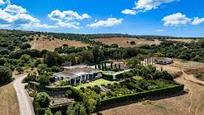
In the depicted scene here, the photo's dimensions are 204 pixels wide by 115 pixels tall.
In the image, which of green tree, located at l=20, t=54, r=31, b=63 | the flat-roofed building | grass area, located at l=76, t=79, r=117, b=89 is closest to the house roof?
the flat-roofed building

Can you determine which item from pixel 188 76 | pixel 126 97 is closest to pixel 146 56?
pixel 188 76

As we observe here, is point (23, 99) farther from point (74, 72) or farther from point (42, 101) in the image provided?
point (74, 72)

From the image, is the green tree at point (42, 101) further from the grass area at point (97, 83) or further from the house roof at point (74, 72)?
the house roof at point (74, 72)

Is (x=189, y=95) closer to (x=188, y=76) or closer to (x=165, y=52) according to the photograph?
(x=188, y=76)

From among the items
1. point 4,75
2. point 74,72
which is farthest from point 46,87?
point 4,75

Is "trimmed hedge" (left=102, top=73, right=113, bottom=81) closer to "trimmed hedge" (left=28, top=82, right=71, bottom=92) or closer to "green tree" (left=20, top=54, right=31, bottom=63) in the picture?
"trimmed hedge" (left=28, top=82, right=71, bottom=92)

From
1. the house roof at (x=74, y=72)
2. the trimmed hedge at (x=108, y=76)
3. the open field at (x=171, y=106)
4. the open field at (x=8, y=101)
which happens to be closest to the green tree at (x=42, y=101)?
the open field at (x=8, y=101)

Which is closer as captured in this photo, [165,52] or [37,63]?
[37,63]
